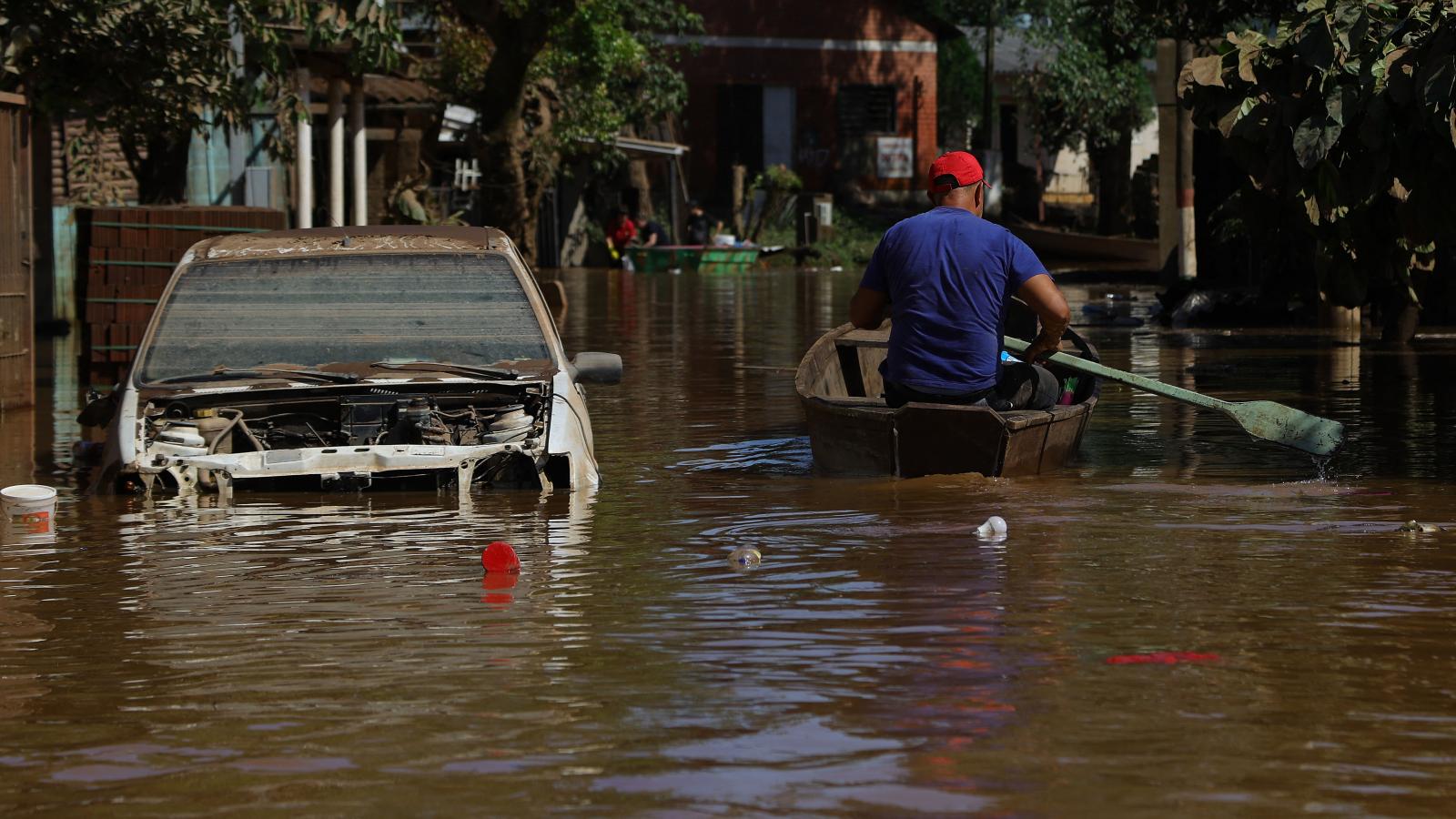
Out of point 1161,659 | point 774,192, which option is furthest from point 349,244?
point 774,192

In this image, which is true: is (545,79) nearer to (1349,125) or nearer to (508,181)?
(508,181)

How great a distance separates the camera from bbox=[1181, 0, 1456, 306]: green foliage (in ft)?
38.7

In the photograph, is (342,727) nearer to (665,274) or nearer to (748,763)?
(748,763)

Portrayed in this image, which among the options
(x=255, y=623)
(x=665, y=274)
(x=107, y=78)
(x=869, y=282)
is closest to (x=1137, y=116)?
(x=665, y=274)

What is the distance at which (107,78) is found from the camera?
52.3 feet

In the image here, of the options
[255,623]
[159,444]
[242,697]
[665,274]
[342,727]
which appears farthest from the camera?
[665,274]

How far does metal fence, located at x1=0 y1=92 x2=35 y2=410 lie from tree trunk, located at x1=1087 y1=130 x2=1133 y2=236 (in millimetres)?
35853

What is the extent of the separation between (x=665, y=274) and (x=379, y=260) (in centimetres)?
2933

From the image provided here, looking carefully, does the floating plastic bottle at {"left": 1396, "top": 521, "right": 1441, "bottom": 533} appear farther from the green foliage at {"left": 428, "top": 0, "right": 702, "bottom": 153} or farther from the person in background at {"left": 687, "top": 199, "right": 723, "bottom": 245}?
the person in background at {"left": 687, "top": 199, "right": 723, "bottom": 245}

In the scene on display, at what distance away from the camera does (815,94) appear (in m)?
48.8

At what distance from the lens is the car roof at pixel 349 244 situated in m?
9.83

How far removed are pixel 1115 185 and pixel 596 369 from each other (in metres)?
40.1

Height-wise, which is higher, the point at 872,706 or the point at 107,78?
the point at 107,78

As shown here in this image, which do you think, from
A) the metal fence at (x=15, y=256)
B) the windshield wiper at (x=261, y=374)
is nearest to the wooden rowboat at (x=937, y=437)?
the windshield wiper at (x=261, y=374)
